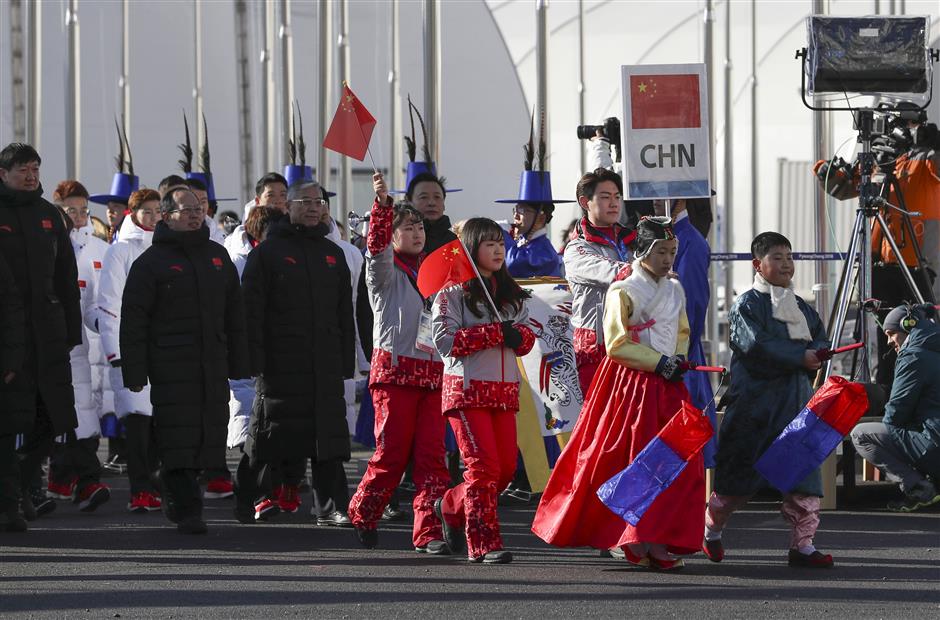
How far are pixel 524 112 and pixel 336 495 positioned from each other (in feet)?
99.4

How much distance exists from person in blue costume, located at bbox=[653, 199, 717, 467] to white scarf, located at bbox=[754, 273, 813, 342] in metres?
0.76

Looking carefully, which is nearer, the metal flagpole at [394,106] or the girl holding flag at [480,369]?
the girl holding flag at [480,369]

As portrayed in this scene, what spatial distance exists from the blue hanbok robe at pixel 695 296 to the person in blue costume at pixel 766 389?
67 centimetres

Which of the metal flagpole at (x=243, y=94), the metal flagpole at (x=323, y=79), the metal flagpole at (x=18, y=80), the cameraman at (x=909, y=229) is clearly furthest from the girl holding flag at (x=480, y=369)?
the metal flagpole at (x=243, y=94)

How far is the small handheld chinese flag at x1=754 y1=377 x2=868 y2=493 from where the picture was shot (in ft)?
25.1

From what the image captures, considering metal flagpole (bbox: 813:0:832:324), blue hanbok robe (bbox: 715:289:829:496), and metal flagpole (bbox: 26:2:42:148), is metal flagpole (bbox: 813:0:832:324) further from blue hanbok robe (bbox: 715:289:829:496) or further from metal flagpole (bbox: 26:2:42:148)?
metal flagpole (bbox: 26:2:42:148)

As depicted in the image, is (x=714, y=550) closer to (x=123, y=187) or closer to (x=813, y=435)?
(x=813, y=435)

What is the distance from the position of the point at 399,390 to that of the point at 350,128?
4.93 ft

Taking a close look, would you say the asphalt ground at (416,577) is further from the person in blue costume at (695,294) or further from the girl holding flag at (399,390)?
the person in blue costume at (695,294)

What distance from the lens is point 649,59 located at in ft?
140

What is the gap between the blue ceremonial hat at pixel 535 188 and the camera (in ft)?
34.9

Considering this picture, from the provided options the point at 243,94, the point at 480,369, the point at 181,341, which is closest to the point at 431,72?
the point at 181,341

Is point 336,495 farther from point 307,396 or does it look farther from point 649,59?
point 649,59

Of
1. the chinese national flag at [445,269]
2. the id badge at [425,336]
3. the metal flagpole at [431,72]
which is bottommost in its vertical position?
the id badge at [425,336]
